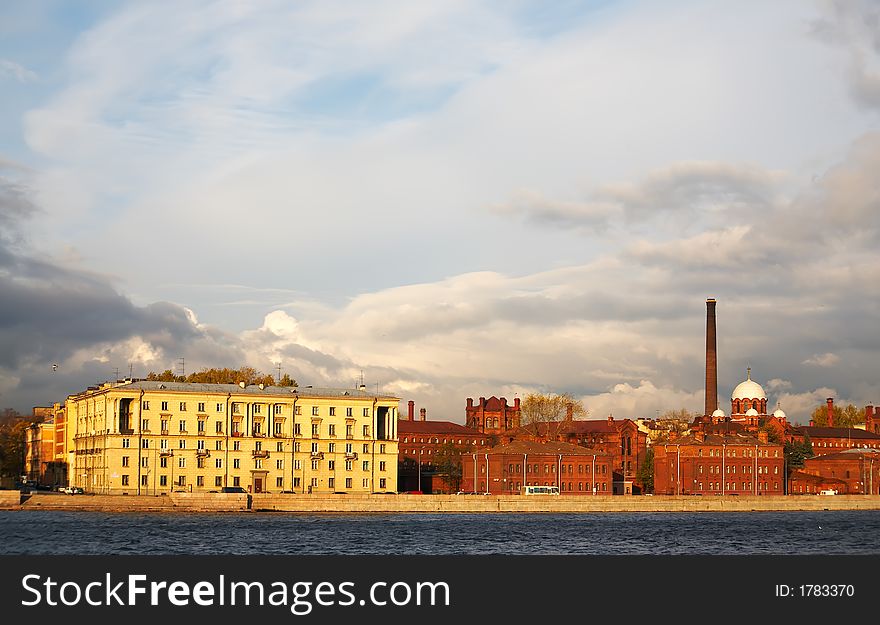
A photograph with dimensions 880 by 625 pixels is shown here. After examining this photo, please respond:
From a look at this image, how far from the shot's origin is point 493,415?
7682 inches

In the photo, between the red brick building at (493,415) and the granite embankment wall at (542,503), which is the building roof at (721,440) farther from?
the red brick building at (493,415)

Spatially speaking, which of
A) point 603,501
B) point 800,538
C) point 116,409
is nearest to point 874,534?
point 800,538

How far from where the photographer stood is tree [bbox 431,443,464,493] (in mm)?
146500

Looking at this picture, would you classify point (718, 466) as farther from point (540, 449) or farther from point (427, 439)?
point (427, 439)

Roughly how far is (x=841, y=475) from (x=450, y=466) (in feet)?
163

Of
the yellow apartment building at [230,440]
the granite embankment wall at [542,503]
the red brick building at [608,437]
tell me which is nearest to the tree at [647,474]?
the red brick building at [608,437]

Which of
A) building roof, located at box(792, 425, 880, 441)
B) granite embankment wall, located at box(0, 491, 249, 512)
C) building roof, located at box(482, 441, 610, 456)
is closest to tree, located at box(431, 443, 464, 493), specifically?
building roof, located at box(482, 441, 610, 456)

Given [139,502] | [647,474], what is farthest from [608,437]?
[139,502]

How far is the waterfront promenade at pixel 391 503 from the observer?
323 feet

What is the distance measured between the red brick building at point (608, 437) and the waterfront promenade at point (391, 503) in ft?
89.1

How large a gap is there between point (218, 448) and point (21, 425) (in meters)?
78.0

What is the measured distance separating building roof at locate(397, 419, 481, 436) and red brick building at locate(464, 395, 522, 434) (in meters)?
8.39
